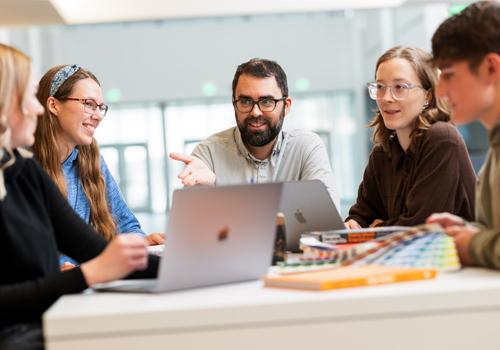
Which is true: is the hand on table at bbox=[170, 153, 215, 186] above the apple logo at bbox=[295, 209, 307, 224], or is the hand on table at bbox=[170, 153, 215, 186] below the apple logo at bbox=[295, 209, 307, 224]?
above

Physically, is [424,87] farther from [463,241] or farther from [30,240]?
[30,240]

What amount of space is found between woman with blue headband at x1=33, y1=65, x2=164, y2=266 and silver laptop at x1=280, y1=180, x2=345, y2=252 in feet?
3.12

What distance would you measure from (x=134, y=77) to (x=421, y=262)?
10.4 m

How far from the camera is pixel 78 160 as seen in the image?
8.53ft

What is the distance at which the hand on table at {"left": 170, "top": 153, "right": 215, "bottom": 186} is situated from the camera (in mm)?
2162

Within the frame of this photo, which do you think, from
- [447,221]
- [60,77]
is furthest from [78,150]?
[447,221]

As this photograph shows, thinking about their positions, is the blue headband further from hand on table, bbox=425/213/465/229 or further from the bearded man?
hand on table, bbox=425/213/465/229

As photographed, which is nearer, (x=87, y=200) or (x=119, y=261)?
(x=119, y=261)

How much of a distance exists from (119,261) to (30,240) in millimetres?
269

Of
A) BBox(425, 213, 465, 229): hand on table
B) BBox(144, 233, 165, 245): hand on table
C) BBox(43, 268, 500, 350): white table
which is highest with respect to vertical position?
BBox(425, 213, 465, 229): hand on table

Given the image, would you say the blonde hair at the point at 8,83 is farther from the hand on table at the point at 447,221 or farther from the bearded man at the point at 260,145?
the bearded man at the point at 260,145

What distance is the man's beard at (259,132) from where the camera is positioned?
2.70 meters

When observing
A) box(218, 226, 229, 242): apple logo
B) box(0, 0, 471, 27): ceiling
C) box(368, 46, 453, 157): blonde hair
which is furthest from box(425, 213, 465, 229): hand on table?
box(0, 0, 471, 27): ceiling

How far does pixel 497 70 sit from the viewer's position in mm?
1294
